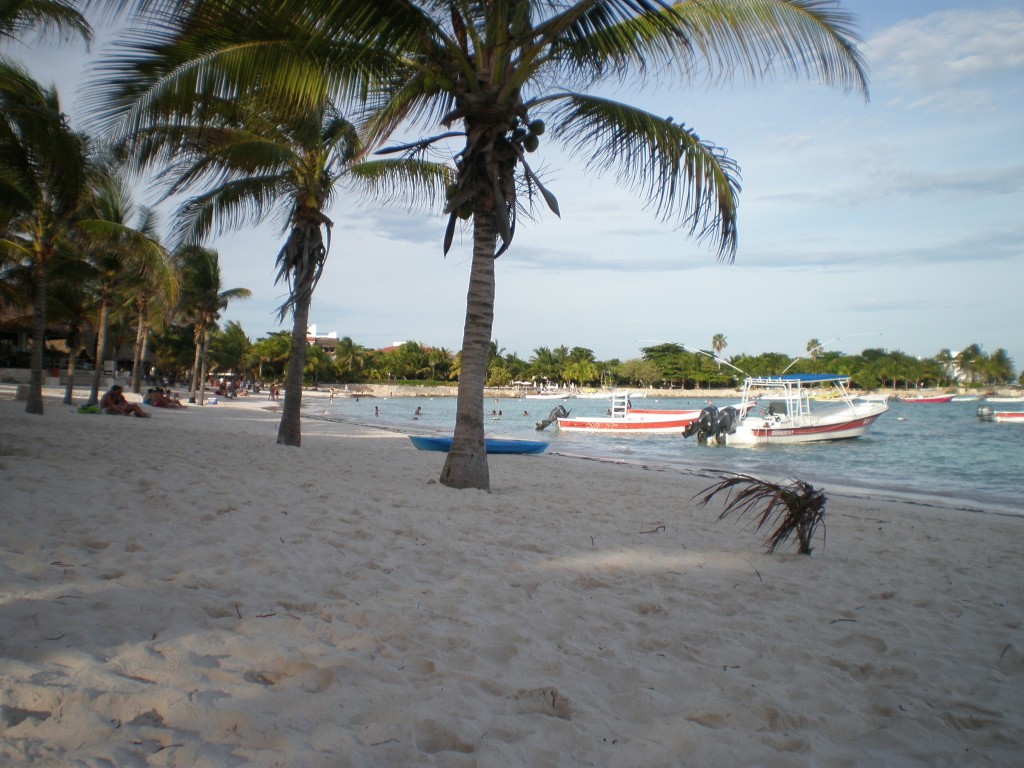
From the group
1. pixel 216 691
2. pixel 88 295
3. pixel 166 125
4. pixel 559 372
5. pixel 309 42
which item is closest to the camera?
pixel 216 691

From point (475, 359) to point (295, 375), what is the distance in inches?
219

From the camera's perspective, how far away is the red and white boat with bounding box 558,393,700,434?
96.0 ft

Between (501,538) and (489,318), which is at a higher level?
(489,318)

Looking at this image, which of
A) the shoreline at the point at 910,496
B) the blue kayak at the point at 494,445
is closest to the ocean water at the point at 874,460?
the shoreline at the point at 910,496

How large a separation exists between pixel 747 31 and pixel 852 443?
24729 millimetres

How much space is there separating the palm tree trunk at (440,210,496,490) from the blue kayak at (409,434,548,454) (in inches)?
266

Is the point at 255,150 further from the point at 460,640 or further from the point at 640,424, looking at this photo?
the point at 640,424

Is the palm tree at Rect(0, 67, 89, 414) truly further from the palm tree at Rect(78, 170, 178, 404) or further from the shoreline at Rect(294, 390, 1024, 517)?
the shoreline at Rect(294, 390, 1024, 517)

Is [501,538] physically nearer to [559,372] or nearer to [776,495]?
[776,495]

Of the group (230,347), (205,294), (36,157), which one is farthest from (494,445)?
(230,347)

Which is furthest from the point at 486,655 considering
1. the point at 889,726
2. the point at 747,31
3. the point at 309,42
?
the point at 747,31

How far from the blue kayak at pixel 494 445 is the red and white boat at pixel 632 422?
14.0 meters

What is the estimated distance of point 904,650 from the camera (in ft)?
11.7

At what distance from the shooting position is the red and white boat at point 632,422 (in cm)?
2927
